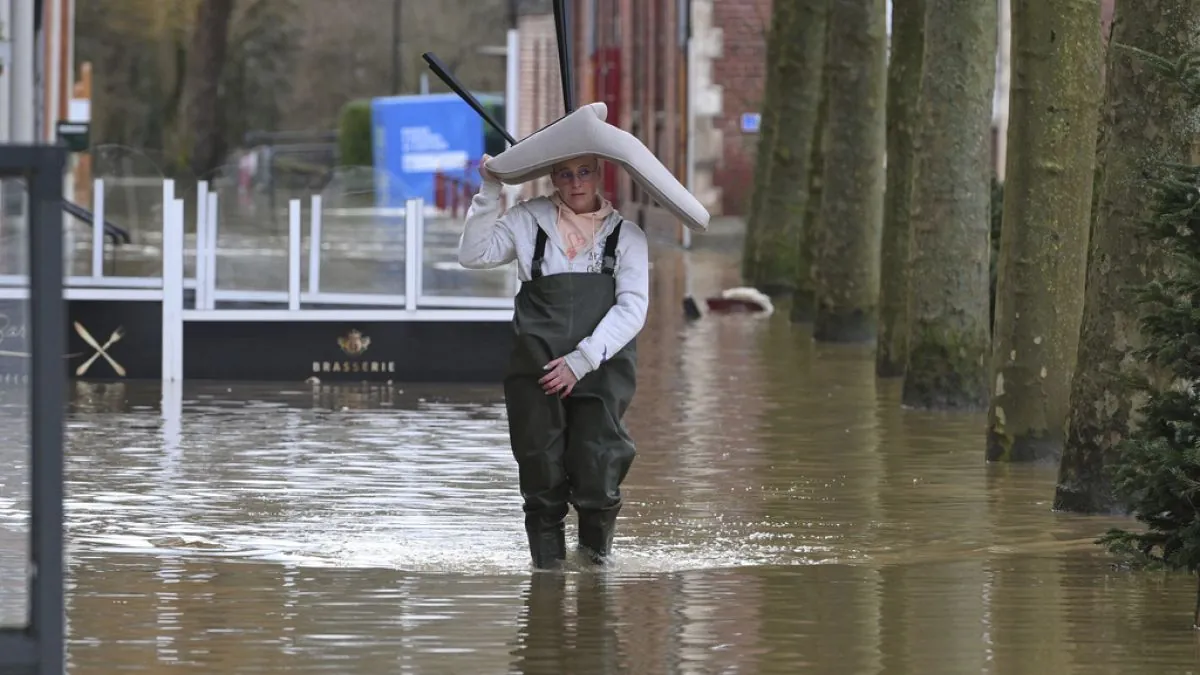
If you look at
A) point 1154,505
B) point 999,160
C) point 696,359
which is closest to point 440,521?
point 1154,505

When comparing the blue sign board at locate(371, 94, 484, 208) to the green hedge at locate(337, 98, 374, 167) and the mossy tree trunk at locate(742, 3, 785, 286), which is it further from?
the green hedge at locate(337, 98, 374, 167)

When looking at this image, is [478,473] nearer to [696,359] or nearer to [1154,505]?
[1154,505]

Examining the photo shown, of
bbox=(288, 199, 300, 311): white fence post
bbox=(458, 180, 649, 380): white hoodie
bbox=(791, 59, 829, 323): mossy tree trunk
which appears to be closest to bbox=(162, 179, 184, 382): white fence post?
bbox=(288, 199, 300, 311): white fence post

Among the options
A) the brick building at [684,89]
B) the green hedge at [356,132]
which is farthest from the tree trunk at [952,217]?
the green hedge at [356,132]

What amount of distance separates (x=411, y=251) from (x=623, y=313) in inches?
350

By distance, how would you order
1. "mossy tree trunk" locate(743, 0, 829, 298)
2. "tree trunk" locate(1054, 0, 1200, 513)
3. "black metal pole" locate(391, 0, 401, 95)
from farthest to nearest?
"black metal pole" locate(391, 0, 401, 95) < "mossy tree trunk" locate(743, 0, 829, 298) < "tree trunk" locate(1054, 0, 1200, 513)

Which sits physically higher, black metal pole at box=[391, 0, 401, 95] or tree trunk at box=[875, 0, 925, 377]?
black metal pole at box=[391, 0, 401, 95]

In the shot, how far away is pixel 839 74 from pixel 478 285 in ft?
22.0

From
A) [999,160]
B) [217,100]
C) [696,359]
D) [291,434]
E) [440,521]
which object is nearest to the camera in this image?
[440,521]

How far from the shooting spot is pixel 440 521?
11.5m

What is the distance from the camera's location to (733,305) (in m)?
29.2

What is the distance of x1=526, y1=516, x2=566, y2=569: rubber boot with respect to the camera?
9984 mm

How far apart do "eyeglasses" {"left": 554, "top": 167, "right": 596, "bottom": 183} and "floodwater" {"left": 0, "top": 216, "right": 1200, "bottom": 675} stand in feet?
4.65

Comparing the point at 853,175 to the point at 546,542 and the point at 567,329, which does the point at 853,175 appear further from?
the point at 567,329
